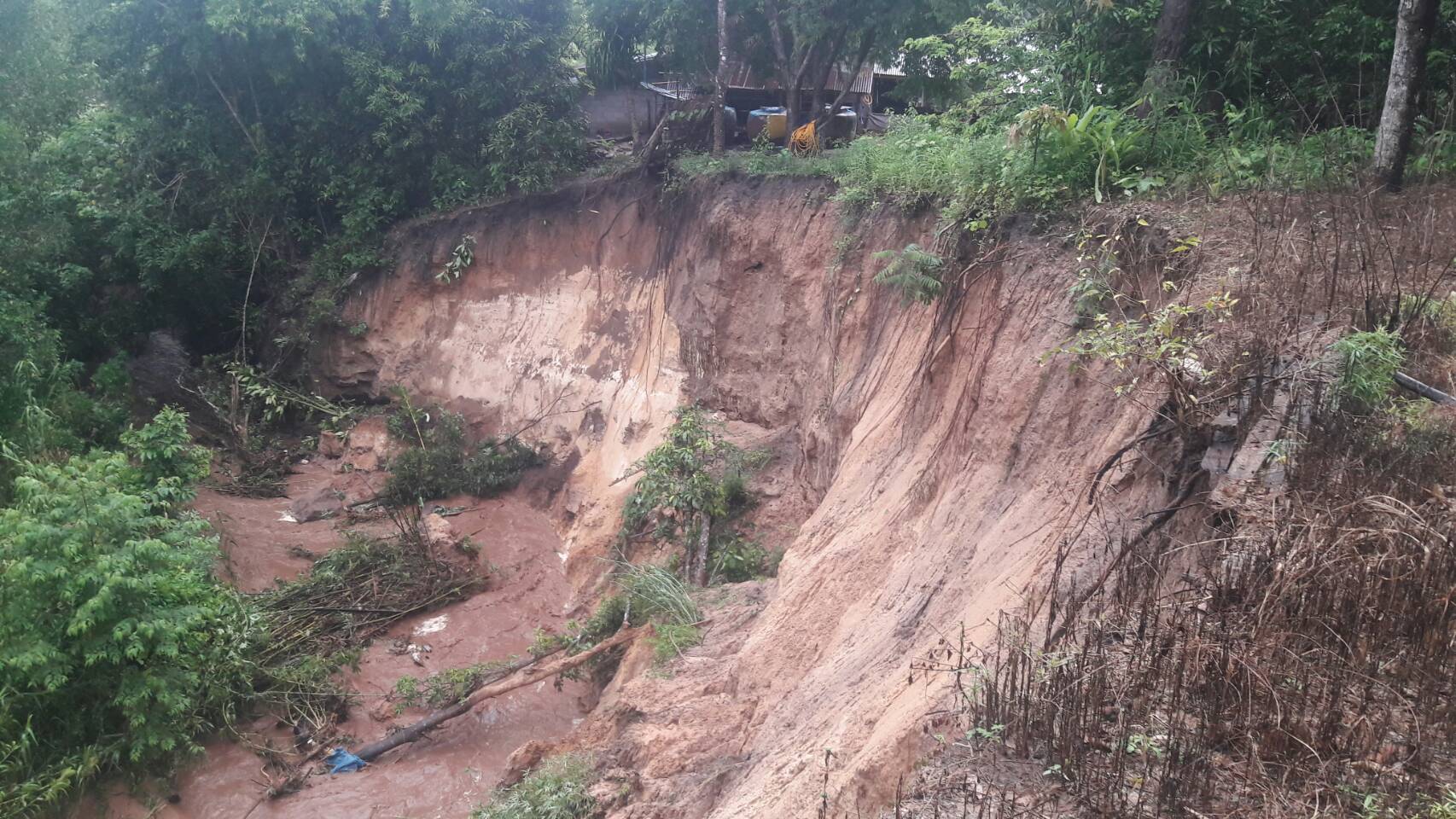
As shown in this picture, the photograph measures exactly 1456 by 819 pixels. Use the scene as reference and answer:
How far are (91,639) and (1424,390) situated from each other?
9.80m

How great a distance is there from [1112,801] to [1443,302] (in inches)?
145

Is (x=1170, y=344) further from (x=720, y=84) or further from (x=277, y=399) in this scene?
(x=277, y=399)

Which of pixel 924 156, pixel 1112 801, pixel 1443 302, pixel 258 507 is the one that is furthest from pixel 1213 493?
pixel 258 507

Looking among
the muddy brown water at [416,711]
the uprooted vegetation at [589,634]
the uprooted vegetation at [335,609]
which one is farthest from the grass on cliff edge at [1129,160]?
the uprooted vegetation at [335,609]

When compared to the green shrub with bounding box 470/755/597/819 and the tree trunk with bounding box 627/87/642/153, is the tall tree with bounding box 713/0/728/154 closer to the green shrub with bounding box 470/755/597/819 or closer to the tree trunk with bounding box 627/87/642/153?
the tree trunk with bounding box 627/87/642/153

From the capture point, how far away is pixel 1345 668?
11.3ft

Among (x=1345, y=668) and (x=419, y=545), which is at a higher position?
(x=1345, y=668)

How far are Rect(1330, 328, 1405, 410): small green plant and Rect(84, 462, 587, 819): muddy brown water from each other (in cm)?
786

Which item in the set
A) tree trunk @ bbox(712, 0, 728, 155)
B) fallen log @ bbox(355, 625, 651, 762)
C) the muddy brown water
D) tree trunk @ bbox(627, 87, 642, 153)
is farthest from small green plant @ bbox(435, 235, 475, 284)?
fallen log @ bbox(355, 625, 651, 762)

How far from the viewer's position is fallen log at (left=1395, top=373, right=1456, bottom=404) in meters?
4.44

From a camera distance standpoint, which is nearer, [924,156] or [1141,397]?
[1141,397]

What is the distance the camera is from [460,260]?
16969 millimetres

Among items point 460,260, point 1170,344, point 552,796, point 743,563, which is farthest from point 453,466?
point 1170,344

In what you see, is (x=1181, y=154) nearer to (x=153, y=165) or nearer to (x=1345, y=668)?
(x=1345, y=668)
